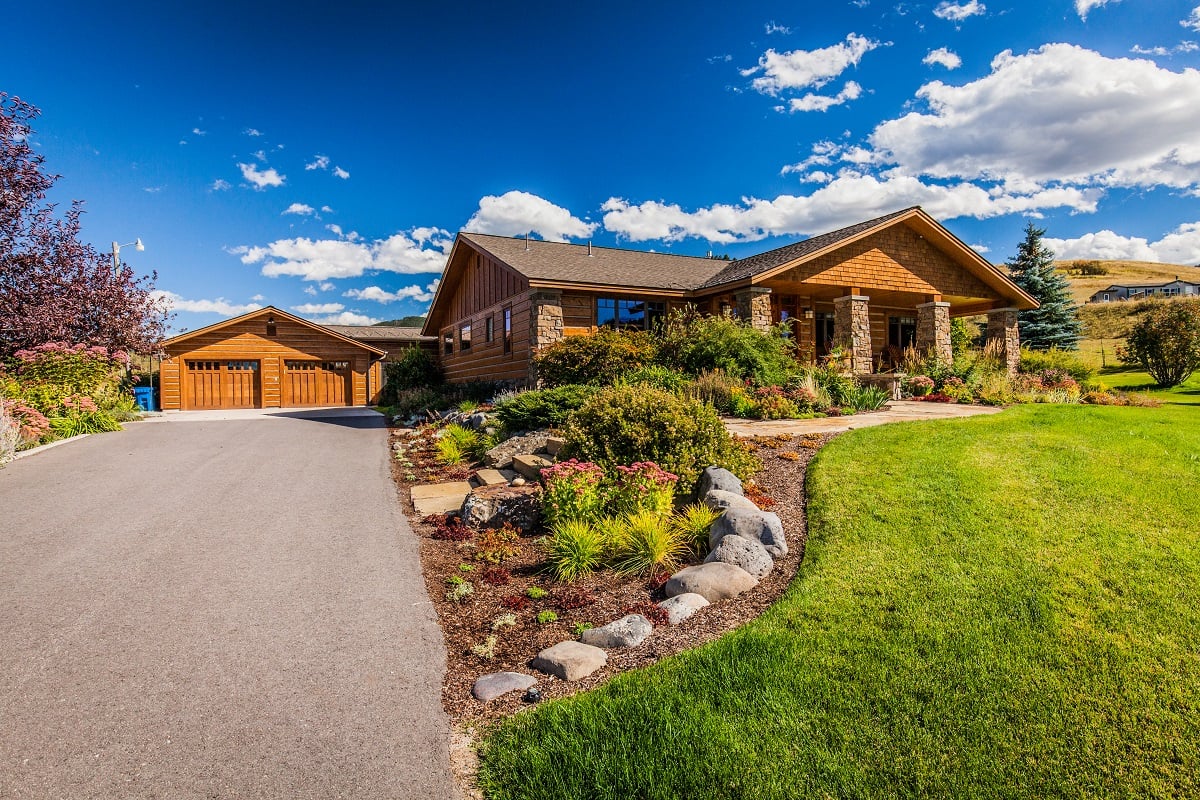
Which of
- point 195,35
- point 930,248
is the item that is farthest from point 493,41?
point 930,248

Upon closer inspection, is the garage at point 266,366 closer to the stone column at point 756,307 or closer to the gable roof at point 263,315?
the gable roof at point 263,315

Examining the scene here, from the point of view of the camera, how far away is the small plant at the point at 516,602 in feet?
15.2

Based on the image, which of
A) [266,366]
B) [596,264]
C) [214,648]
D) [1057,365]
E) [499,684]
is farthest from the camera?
[266,366]

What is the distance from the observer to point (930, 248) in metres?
18.4

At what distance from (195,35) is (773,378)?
14.8m

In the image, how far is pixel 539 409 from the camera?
33.8ft

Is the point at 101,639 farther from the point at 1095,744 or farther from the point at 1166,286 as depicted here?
the point at 1166,286

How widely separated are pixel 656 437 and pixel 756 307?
988cm

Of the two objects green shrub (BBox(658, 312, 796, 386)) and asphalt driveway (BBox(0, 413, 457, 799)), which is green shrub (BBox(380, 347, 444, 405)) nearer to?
green shrub (BBox(658, 312, 796, 386))

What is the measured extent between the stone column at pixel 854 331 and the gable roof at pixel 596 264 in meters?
4.12

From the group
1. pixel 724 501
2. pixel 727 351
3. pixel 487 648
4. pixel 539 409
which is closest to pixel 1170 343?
pixel 727 351

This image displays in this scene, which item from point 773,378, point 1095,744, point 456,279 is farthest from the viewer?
point 456,279

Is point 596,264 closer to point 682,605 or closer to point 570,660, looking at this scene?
point 682,605

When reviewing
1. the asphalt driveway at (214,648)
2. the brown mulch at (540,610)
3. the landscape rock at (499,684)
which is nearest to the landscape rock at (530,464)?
Result: the brown mulch at (540,610)
